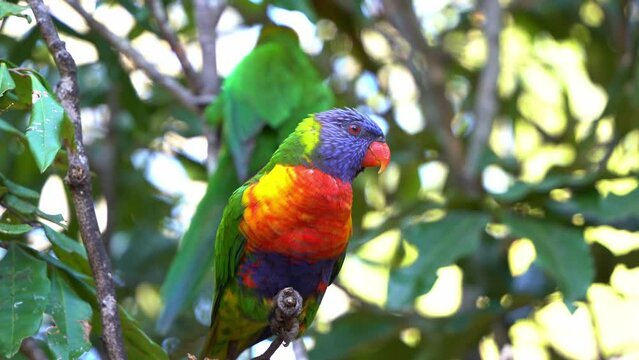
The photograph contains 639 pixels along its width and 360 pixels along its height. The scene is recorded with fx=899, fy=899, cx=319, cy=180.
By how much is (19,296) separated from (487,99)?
1918 millimetres

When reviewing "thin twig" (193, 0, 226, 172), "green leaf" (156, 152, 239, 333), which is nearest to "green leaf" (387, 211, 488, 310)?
"green leaf" (156, 152, 239, 333)

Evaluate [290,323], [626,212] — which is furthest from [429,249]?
[290,323]

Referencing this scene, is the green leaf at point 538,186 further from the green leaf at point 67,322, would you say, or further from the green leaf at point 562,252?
the green leaf at point 67,322

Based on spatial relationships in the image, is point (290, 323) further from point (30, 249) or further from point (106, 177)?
point (106, 177)

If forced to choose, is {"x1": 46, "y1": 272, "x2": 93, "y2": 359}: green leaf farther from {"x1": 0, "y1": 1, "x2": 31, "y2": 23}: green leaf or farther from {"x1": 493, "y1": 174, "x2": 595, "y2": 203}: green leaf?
{"x1": 493, "y1": 174, "x2": 595, "y2": 203}: green leaf

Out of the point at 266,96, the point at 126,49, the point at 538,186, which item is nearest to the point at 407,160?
the point at 266,96

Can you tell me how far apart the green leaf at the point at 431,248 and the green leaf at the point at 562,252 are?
123mm

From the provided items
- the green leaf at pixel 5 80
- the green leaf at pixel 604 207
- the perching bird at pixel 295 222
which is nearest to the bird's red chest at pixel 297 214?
the perching bird at pixel 295 222

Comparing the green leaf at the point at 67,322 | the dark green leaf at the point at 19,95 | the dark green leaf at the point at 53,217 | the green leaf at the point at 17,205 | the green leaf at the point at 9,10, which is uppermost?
the green leaf at the point at 9,10

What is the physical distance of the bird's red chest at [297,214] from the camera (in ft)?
6.91

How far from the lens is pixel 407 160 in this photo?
3.60m

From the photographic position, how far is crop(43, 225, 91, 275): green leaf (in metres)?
1.85

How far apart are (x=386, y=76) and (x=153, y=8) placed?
133cm

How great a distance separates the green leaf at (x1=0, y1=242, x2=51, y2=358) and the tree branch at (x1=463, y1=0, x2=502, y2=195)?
1.75 m
